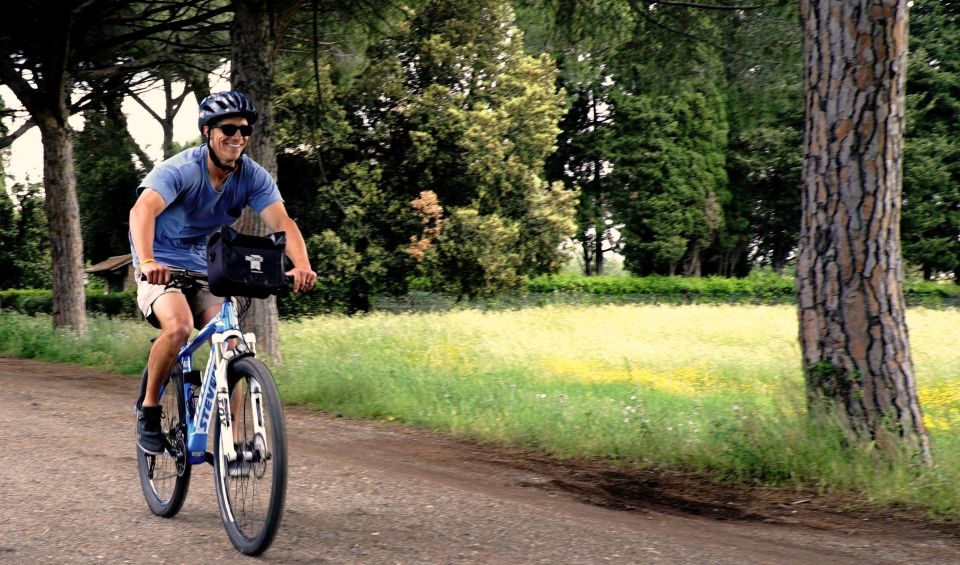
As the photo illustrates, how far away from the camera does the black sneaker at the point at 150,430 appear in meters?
5.14

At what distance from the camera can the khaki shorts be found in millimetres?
4891

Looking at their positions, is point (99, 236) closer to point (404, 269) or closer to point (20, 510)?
point (404, 269)

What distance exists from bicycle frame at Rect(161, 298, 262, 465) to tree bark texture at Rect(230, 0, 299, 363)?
7.11 meters

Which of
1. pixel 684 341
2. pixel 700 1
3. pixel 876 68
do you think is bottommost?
pixel 684 341

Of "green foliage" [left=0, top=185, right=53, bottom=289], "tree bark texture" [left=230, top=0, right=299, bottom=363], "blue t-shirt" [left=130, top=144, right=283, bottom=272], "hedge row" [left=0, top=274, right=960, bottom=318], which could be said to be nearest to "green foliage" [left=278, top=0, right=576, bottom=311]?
"hedge row" [left=0, top=274, right=960, bottom=318]

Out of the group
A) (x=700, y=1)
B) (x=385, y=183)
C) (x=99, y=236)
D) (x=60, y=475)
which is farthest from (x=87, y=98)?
(x=99, y=236)

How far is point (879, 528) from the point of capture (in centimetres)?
551

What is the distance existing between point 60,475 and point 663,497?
385 cm

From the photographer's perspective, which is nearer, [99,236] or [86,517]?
[86,517]

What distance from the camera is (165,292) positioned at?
4855mm

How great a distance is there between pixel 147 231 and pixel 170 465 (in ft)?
4.36

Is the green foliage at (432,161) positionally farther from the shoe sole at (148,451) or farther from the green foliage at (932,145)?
the shoe sole at (148,451)

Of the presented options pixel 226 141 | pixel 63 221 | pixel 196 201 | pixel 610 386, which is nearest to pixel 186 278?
pixel 196 201

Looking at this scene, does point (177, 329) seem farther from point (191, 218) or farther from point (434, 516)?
point (434, 516)
